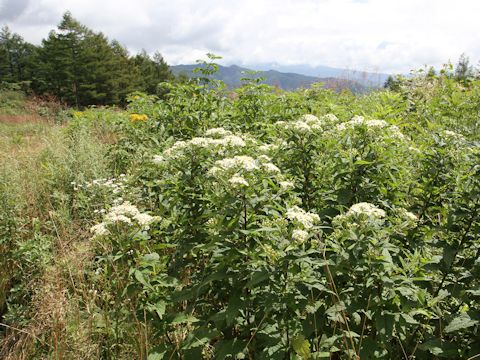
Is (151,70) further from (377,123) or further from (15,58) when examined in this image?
(377,123)

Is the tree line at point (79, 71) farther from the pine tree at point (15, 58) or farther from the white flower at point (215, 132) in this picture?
the white flower at point (215, 132)

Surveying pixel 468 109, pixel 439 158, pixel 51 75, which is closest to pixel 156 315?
pixel 439 158

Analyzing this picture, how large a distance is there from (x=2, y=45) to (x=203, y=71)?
64.6m

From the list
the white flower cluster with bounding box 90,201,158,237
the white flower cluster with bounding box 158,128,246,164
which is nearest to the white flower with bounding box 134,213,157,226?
the white flower cluster with bounding box 90,201,158,237

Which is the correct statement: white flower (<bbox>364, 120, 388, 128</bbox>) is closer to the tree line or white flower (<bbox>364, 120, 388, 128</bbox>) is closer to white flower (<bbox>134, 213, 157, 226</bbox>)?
white flower (<bbox>134, 213, 157, 226</bbox>)

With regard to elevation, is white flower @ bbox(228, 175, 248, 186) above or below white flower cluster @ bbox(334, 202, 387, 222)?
above

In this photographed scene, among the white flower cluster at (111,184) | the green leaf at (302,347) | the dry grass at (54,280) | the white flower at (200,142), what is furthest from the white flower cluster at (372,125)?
the dry grass at (54,280)

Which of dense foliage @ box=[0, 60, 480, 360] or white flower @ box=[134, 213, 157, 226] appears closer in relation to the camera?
dense foliage @ box=[0, 60, 480, 360]

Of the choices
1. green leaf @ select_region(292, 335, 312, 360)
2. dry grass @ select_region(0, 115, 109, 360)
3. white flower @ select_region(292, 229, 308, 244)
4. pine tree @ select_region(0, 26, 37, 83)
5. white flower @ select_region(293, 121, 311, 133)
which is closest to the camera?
white flower @ select_region(292, 229, 308, 244)

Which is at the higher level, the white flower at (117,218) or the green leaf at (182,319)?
the white flower at (117,218)

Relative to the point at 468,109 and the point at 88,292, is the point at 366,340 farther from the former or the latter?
the point at 468,109

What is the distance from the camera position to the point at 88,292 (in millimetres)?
3488

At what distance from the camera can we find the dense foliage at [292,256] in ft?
6.68

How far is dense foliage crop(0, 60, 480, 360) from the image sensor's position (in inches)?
80.2
